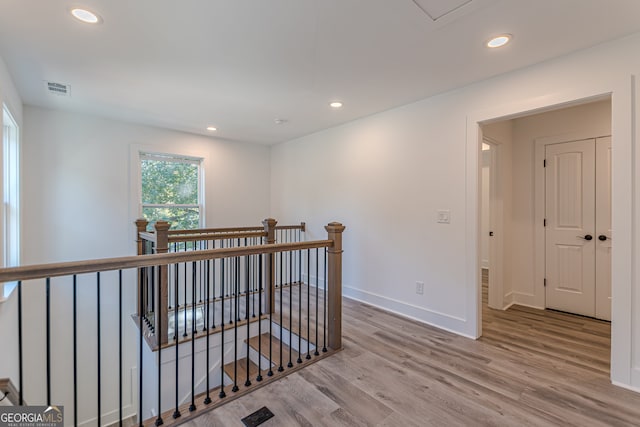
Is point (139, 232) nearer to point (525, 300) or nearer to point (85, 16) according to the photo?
point (85, 16)

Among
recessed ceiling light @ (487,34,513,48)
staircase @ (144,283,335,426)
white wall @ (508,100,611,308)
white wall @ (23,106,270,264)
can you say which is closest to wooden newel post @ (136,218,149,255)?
white wall @ (23,106,270,264)

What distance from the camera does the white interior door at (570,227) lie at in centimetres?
331

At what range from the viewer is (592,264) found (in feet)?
10.8

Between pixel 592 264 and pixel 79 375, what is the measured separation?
19.9 ft

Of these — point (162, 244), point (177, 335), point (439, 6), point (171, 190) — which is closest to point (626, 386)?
point (439, 6)

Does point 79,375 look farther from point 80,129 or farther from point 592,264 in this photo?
point 592,264

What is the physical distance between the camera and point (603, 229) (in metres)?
3.22

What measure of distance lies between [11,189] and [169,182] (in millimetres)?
1687

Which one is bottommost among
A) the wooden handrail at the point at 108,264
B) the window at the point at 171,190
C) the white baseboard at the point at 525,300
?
the white baseboard at the point at 525,300

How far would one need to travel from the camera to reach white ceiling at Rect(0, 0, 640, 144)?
69.0 inches

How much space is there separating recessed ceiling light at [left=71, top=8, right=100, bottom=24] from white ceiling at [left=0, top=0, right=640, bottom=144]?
0.14 ft

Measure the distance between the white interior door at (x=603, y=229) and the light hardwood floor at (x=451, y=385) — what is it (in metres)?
0.41

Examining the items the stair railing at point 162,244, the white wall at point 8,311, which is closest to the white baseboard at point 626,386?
the stair railing at point 162,244

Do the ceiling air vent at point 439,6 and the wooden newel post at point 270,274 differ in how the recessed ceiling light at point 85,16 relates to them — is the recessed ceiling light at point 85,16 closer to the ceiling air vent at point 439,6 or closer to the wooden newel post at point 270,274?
the ceiling air vent at point 439,6
